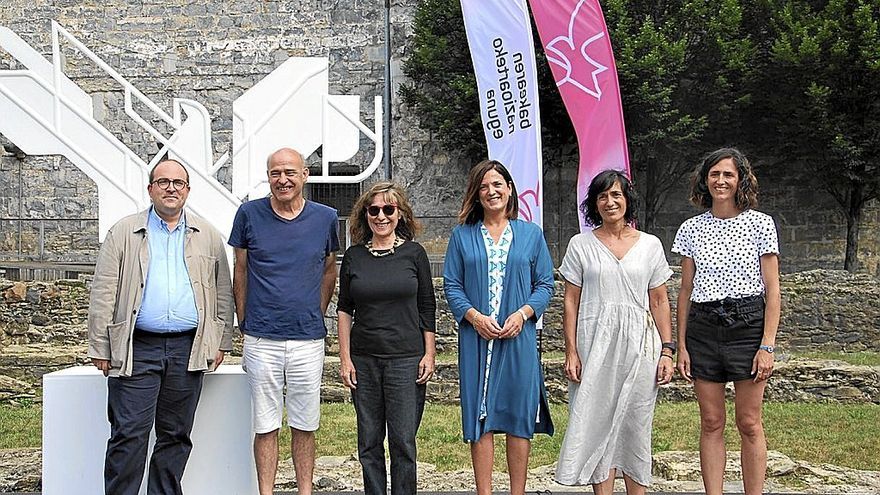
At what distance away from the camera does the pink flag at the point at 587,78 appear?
8289 mm

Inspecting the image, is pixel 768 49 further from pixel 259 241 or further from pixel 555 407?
pixel 259 241

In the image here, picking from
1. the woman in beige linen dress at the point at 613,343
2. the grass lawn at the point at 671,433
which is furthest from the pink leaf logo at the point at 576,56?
the woman in beige linen dress at the point at 613,343

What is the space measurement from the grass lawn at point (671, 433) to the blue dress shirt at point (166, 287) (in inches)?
102

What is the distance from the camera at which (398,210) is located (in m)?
4.57

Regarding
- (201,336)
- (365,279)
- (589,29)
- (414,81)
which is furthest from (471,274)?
(414,81)

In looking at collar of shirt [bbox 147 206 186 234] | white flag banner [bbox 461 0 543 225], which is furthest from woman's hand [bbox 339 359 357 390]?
white flag banner [bbox 461 0 543 225]

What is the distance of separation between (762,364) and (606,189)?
1.06 meters

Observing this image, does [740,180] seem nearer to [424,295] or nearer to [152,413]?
[424,295]

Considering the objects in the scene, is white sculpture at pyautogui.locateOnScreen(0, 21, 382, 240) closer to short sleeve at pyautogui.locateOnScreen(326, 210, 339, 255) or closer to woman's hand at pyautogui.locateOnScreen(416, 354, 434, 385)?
short sleeve at pyautogui.locateOnScreen(326, 210, 339, 255)

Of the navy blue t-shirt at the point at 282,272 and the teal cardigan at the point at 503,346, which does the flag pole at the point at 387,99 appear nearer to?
the navy blue t-shirt at the point at 282,272

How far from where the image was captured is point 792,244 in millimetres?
16016

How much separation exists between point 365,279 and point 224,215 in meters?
3.76

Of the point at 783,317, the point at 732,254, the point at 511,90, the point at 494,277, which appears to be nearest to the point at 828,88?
the point at 783,317

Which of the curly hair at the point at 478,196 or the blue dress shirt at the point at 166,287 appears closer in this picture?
the blue dress shirt at the point at 166,287
